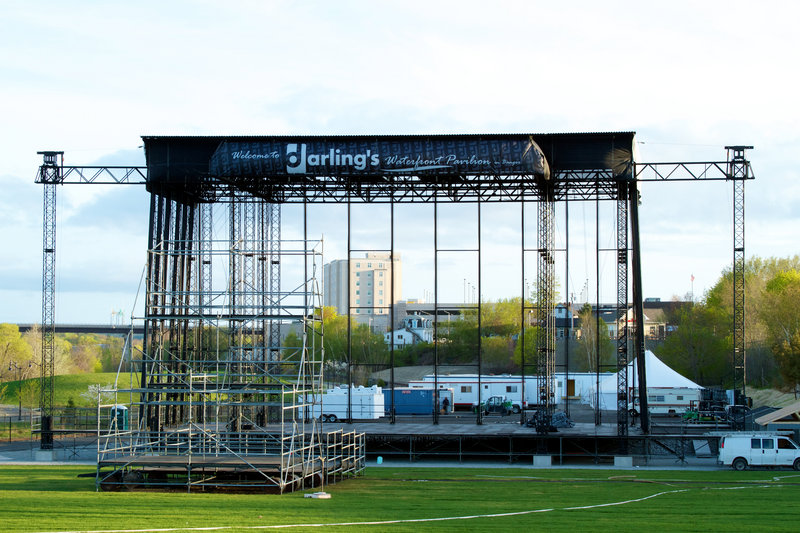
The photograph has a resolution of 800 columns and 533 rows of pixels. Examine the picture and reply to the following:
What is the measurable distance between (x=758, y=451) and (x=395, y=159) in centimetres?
1958

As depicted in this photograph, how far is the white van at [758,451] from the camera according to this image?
101 feet

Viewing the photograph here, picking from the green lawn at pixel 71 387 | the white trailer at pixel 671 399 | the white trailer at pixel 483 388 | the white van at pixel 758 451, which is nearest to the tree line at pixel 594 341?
the green lawn at pixel 71 387

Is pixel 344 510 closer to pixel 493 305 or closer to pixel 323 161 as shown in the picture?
pixel 323 161

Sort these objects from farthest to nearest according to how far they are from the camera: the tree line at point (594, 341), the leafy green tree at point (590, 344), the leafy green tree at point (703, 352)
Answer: the leafy green tree at point (703, 352) < the leafy green tree at point (590, 344) < the tree line at point (594, 341)

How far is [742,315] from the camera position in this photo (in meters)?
38.2

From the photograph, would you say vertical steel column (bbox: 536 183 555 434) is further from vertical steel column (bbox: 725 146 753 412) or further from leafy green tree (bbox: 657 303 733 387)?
leafy green tree (bbox: 657 303 733 387)

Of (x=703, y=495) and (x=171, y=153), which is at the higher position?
(x=171, y=153)

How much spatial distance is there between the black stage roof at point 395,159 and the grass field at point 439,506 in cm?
1531

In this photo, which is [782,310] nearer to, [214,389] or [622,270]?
[622,270]

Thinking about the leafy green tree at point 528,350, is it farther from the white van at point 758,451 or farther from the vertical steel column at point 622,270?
the white van at point 758,451

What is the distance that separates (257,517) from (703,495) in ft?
39.7

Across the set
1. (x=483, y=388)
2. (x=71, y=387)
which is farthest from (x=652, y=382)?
(x=71, y=387)

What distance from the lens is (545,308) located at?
1452 inches

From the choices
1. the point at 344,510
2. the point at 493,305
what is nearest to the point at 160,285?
the point at 344,510
